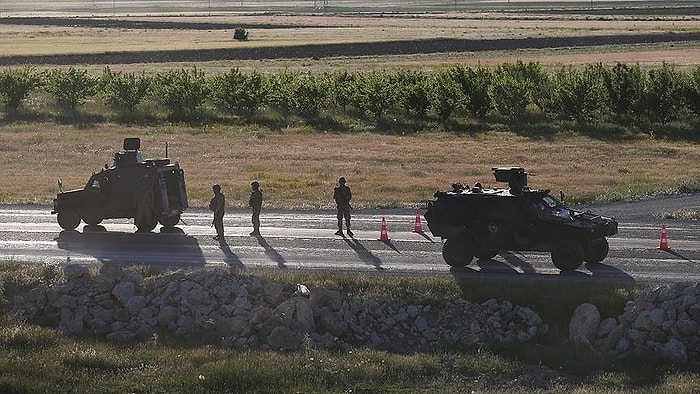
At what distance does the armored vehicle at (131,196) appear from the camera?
1261 inches

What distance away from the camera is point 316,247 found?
3116 cm

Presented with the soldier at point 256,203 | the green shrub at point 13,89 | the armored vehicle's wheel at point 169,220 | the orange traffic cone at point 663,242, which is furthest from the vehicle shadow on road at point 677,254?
the green shrub at point 13,89

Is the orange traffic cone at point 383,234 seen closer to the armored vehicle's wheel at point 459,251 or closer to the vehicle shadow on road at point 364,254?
the vehicle shadow on road at point 364,254

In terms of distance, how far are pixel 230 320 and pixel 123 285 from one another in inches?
118

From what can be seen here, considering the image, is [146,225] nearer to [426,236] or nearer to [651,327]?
[426,236]

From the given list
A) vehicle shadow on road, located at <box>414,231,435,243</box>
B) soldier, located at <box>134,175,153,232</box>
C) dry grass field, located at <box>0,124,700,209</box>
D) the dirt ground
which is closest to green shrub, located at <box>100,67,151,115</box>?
dry grass field, located at <box>0,124,700,209</box>

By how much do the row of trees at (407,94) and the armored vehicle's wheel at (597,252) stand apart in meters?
35.8

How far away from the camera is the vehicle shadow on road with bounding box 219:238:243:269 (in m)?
29.2

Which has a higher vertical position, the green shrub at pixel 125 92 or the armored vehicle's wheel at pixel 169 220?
the green shrub at pixel 125 92

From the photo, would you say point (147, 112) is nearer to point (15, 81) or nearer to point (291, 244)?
point (15, 81)

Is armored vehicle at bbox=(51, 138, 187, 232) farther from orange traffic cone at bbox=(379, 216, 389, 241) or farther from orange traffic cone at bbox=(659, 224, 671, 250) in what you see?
orange traffic cone at bbox=(659, 224, 671, 250)

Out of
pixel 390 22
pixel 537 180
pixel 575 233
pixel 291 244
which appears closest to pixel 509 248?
pixel 575 233

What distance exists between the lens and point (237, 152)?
180 feet

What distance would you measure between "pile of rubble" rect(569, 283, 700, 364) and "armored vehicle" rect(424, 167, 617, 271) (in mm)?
2918
